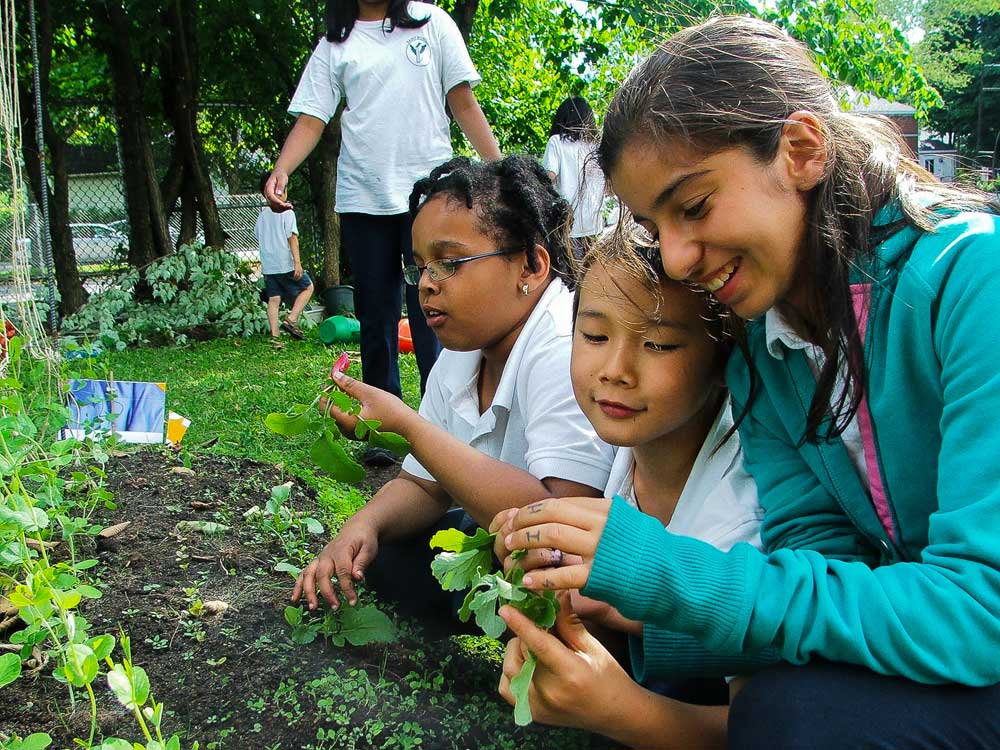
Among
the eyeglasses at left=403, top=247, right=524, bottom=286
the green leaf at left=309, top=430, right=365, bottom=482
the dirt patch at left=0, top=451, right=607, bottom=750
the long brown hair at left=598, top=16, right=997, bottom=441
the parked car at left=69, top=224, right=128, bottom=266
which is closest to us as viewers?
the long brown hair at left=598, top=16, right=997, bottom=441

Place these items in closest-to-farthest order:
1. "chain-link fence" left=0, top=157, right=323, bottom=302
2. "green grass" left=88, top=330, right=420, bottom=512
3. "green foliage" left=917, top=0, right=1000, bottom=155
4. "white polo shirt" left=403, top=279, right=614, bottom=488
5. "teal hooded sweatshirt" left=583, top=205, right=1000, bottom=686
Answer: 1. "teal hooded sweatshirt" left=583, top=205, right=1000, bottom=686
2. "white polo shirt" left=403, top=279, right=614, bottom=488
3. "green grass" left=88, top=330, right=420, bottom=512
4. "chain-link fence" left=0, top=157, right=323, bottom=302
5. "green foliage" left=917, top=0, right=1000, bottom=155

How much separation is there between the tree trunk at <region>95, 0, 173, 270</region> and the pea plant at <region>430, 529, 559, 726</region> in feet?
24.7

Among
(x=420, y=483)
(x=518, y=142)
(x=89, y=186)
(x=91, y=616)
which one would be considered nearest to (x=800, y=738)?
(x=420, y=483)

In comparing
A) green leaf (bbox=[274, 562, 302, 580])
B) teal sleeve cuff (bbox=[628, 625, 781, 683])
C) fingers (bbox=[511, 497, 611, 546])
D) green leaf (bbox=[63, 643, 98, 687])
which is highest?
fingers (bbox=[511, 497, 611, 546])

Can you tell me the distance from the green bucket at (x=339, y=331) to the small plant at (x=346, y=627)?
5566mm

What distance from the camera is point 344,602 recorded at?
192cm

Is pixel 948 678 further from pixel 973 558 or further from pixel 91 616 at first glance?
pixel 91 616

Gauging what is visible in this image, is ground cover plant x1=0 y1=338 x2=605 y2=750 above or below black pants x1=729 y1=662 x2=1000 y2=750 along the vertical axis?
below

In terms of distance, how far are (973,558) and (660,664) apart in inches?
21.1

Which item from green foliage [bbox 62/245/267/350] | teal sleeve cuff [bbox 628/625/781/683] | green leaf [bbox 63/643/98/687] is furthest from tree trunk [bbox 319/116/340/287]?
green leaf [bbox 63/643/98/687]

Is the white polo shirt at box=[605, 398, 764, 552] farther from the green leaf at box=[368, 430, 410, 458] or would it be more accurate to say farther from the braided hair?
the braided hair

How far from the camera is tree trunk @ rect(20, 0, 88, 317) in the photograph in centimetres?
742

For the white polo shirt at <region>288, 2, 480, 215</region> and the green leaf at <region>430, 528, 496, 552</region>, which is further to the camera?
the white polo shirt at <region>288, 2, 480, 215</region>

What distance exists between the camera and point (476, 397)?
2.16 meters
